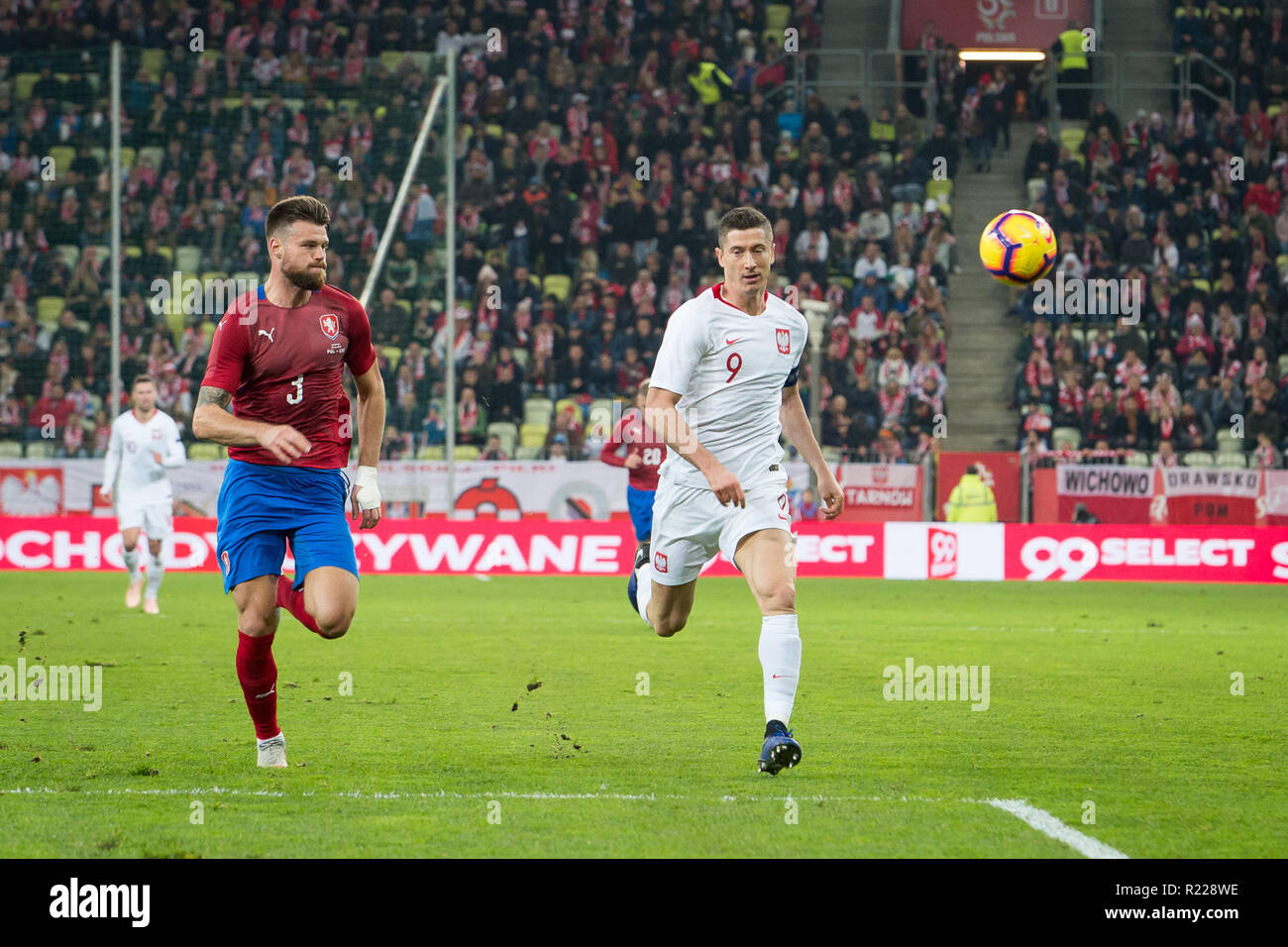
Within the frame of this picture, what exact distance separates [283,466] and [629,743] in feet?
6.88

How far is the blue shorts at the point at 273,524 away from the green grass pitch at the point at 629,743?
0.84 metres

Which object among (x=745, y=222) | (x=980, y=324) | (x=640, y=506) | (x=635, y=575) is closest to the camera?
(x=745, y=222)

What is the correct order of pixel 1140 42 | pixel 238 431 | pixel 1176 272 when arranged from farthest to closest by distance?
pixel 1140 42, pixel 1176 272, pixel 238 431

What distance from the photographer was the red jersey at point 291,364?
6.49 m

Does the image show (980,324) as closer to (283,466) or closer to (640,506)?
(640,506)

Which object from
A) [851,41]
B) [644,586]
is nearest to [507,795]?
[644,586]

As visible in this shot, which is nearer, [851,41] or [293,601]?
[293,601]

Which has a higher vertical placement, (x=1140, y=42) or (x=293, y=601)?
(x=1140, y=42)

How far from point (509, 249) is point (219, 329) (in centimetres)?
1983

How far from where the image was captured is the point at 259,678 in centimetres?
665

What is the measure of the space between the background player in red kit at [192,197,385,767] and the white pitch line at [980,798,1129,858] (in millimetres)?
2634
